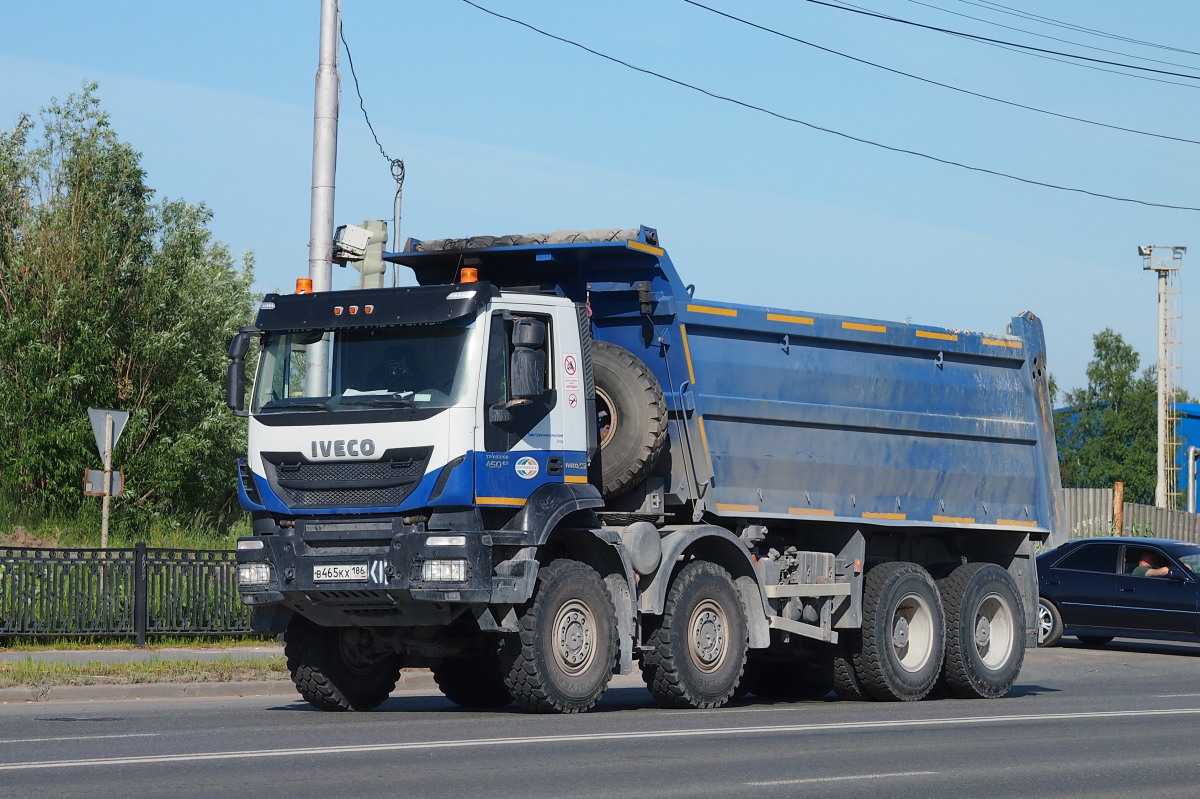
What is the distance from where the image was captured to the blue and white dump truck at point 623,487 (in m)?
11.8

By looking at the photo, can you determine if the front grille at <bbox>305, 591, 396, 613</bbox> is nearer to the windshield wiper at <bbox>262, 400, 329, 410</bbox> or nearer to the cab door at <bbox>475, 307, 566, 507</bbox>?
the cab door at <bbox>475, 307, 566, 507</bbox>

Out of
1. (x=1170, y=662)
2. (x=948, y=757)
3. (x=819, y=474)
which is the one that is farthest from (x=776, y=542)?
(x=1170, y=662)

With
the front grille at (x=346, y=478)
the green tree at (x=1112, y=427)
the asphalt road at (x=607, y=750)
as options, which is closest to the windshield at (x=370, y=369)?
the front grille at (x=346, y=478)

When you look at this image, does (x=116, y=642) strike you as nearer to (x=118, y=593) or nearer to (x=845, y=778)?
(x=118, y=593)

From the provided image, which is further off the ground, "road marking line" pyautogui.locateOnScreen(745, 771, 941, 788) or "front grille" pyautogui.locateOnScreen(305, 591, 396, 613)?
"front grille" pyautogui.locateOnScreen(305, 591, 396, 613)

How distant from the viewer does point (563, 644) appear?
40.1 feet

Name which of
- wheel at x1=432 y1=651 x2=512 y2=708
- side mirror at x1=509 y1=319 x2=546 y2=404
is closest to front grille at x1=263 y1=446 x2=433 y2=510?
side mirror at x1=509 y1=319 x2=546 y2=404

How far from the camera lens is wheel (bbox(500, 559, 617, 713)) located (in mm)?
11961

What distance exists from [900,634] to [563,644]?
4265 millimetres

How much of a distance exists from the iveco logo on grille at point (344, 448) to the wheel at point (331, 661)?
5.57 ft

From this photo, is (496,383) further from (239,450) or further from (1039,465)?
(239,450)

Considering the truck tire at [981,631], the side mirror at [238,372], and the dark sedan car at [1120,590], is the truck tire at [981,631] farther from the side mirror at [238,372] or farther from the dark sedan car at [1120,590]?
the side mirror at [238,372]

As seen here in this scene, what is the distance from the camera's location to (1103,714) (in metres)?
13.5

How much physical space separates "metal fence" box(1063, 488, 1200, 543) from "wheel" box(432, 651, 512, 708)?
2307 centimetres
